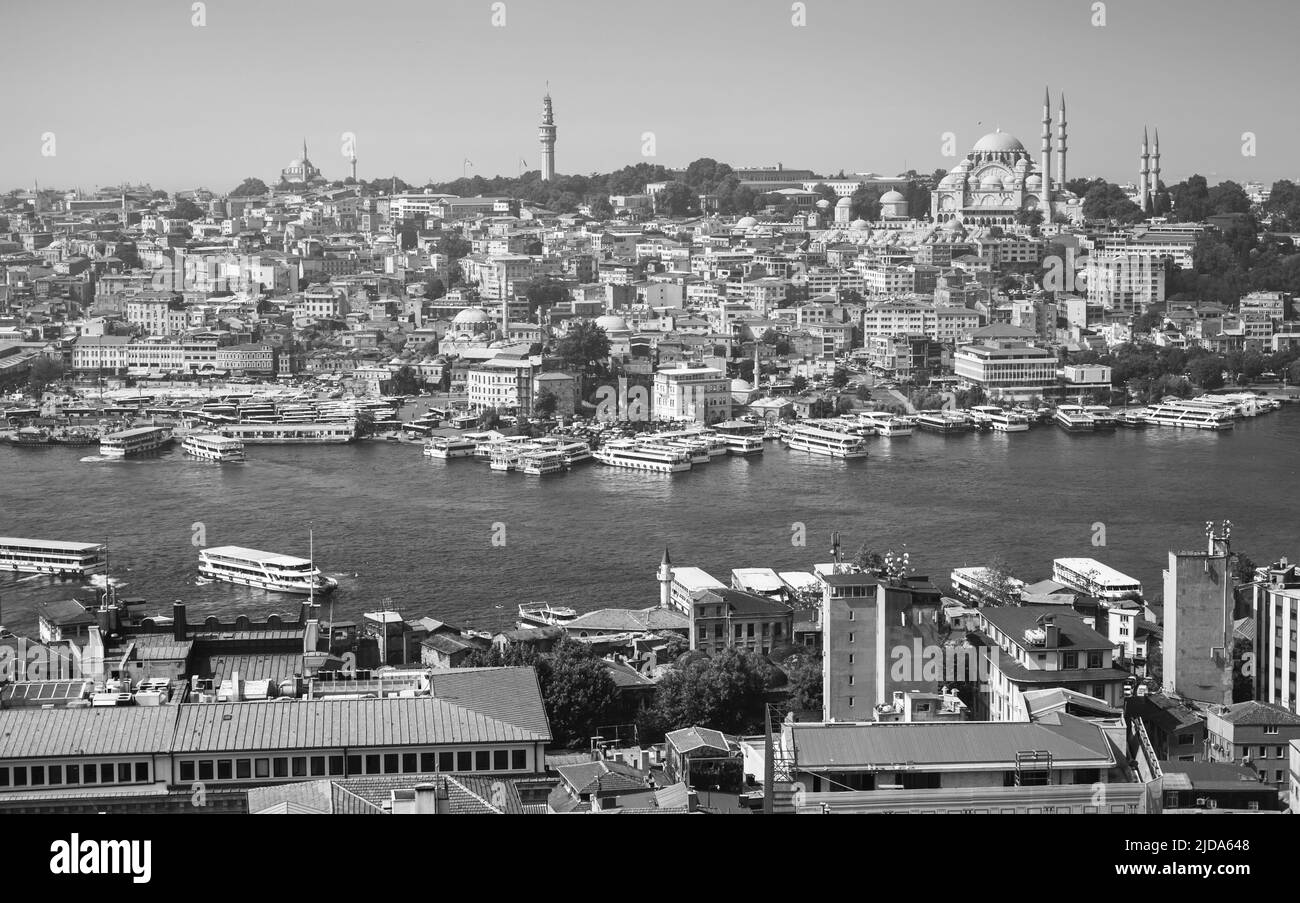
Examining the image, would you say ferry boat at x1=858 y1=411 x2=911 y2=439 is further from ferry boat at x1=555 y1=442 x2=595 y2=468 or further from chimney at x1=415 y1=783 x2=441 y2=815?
chimney at x1=415 y1=783 x2=441 y2=815

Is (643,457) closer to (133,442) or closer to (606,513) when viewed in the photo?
(606,513)

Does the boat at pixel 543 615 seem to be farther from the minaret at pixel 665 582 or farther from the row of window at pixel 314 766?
the row of window at pixel 314 766

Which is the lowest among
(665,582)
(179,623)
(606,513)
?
(606,513)

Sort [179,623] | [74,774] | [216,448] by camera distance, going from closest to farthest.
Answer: [74,774]
[179,623]
[216,448]

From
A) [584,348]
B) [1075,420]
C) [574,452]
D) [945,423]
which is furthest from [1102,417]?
[584,348]

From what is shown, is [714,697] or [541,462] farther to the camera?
[541,462]
